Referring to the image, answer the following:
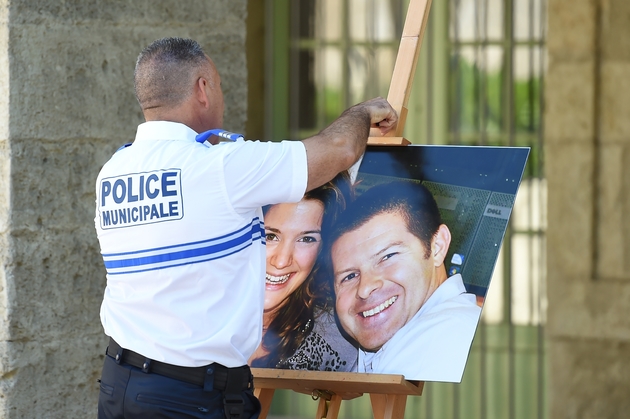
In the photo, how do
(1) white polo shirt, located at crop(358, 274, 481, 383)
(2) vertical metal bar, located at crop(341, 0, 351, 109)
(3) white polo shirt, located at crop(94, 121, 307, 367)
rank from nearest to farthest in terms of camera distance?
(3) white polo shirt, located at crop(94, 121, 307, 367)
(1) white polo shirt, located at crop(358, 274, 481, 383)
(2) vertical metal bar, located at crop(341, 0, 351, 109)

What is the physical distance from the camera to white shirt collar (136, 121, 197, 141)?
2.37 meters

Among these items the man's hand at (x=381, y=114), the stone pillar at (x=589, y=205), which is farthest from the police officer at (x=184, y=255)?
the stone pillar at (x=589, y=205)

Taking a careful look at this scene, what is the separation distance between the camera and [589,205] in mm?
4855

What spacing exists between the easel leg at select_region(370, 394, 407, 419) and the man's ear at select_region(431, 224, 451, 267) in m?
0.38

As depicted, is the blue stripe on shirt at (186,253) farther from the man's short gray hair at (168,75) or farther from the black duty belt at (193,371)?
the man's short gray hair at (168,75)

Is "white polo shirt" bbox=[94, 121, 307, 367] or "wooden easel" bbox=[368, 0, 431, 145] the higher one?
"wooden easel" bbox=[368, 0, 431, 145]

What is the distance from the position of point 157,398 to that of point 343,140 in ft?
2.56

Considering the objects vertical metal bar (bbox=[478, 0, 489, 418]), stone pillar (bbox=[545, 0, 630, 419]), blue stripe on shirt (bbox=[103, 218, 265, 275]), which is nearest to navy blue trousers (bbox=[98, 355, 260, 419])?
blue stripe on shirt (bbox=[103, 218, 265, 275])

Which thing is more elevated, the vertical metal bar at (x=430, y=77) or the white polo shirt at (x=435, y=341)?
the vertical metal bar at (x=430, y=77)

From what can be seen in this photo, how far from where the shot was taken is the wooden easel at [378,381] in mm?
2611

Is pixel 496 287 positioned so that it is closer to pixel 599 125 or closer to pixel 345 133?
pixel 599 125

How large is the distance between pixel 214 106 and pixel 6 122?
1.03 m

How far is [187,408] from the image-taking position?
2287 mm

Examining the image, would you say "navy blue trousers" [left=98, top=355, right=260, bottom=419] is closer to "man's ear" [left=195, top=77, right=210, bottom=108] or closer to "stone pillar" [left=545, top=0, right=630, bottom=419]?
"man's ear" [left=195, top=77, right=210, bottom=108]
